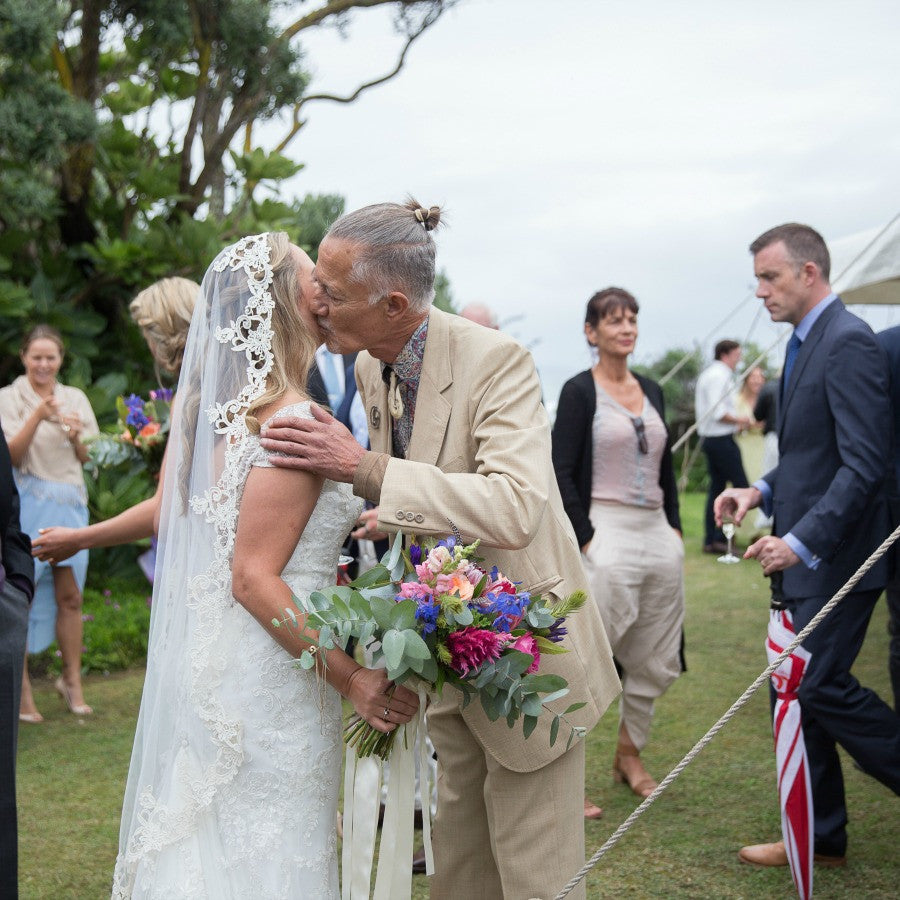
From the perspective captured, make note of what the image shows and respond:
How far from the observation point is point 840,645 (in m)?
4.29

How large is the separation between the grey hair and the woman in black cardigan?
9.39 ft

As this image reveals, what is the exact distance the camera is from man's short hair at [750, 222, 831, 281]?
451 centimetres

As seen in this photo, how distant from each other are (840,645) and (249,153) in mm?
8174

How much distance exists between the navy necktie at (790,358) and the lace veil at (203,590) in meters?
2.46

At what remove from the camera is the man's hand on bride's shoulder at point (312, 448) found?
2.71 m

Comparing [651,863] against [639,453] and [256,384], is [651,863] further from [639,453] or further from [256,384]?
[256,384]

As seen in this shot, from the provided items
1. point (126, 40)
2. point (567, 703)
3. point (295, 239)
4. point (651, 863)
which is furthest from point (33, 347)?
point (567, 703)

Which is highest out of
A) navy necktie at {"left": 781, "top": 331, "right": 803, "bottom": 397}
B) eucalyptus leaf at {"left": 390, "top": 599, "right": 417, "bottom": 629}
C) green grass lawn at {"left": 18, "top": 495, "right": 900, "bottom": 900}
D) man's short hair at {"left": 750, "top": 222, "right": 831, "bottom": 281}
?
man's short hair at {"left": 750, "top": 222, "right": 831, "bottom": 281}

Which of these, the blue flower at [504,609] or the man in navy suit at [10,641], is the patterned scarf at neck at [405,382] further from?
the man in navy suit at [10,641]

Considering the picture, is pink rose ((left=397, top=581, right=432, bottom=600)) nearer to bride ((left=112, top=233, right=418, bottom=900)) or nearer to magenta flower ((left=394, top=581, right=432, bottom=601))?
magenta flower ((left=394, top=581, right=432, bottom=601))

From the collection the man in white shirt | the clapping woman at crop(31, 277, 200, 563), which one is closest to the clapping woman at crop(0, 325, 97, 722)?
the clapping woman at crop(31, 277, 200, 563)

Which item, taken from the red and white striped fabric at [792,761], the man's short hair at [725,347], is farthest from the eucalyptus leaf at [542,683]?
the man's short hair at [725,347]

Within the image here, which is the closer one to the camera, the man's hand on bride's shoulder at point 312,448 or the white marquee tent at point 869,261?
the man's hand on bride's shoulder at point 312,448

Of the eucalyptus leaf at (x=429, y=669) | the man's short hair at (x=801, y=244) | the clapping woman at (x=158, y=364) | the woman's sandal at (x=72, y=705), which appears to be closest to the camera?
the eucalyptus leaf at (x=429, y=669)
